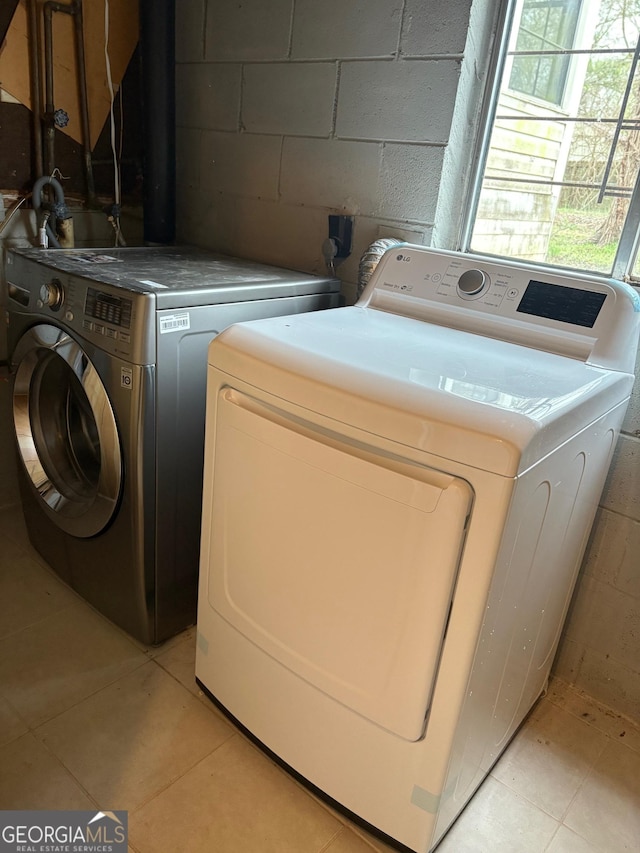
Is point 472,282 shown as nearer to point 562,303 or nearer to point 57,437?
point 562,303

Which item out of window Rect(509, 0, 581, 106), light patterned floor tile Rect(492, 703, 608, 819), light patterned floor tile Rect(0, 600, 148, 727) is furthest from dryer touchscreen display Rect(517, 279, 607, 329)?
light patterned floor tile Rect(0, 600, 148, 727)

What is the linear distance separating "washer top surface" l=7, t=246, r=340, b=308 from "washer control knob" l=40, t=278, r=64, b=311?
32mm

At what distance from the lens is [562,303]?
4.46 ft

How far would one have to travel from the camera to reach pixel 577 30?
4.92 feet

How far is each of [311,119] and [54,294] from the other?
96 cm

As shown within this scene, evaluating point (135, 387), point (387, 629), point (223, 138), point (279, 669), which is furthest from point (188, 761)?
point (223, 138)

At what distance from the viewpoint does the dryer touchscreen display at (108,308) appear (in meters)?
1.35

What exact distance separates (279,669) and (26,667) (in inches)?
30.1

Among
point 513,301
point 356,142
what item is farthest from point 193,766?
point 356,142

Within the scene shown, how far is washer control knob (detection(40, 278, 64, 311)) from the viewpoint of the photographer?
1499mm

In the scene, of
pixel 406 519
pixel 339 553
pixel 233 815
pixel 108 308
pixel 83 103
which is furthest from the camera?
pixel 83 103

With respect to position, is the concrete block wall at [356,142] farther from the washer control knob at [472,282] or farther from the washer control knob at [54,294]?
the washer control knob at [54,294]

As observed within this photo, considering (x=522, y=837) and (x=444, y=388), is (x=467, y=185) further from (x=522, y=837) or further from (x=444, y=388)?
(x=522, y=837)

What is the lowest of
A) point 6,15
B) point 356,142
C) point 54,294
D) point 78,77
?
point 54,294
